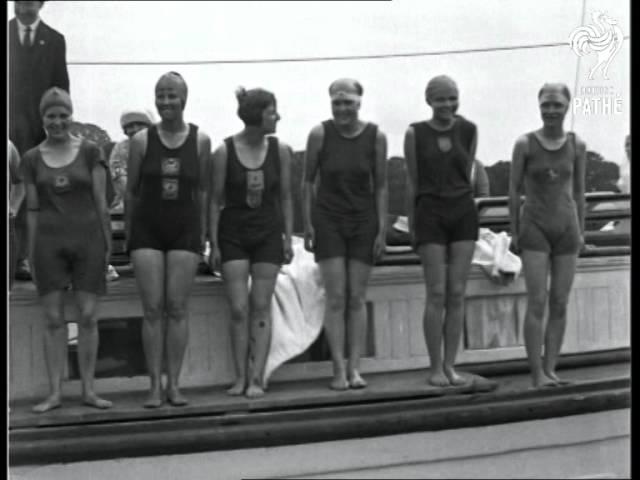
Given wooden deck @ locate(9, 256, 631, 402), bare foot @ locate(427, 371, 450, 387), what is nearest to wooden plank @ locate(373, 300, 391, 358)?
wooden deck @ locate(9, 256, 631, 402)

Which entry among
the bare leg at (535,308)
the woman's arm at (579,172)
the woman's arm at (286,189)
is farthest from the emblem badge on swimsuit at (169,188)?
the woman's arm at (579,172)

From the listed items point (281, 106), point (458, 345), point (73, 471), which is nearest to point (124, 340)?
point (73, 471)

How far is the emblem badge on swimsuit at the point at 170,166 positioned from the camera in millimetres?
2154

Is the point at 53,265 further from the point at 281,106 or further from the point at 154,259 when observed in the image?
the point at 281,106

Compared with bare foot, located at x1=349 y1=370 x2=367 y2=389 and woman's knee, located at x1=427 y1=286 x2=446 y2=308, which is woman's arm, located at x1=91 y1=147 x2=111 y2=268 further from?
woman's knee, located at x1=427 y1=286 x2=446 y2=308

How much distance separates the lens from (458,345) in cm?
236

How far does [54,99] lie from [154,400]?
64cm

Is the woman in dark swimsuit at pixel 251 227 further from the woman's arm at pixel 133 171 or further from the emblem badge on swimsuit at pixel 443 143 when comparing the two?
the emblem badge on swimsuit at pixel 443 143

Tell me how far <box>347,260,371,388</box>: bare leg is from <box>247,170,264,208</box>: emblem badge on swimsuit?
9.6 inches

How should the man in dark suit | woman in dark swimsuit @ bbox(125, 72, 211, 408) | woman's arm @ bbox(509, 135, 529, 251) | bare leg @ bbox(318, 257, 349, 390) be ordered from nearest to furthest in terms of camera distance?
1. the man in dark suit
2. woman in dark swimsuit @ bbox(125, 72, 211, 408)
3. bare leg @ bbox(318, 257, 349, 390)
4. woman's arm @ bbox(509, 135, 529, 251)

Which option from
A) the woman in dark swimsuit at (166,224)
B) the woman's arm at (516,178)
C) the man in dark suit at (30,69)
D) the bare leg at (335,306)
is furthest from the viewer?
the woman's arm at (516,178)

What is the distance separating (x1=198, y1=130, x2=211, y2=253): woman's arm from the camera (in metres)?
2.16

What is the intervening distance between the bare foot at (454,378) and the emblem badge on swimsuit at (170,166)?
73cm

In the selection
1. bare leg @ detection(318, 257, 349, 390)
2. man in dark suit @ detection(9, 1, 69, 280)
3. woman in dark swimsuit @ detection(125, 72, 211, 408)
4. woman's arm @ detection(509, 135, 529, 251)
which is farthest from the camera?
woman's arm @ detection(509, 135, 529, 251)
